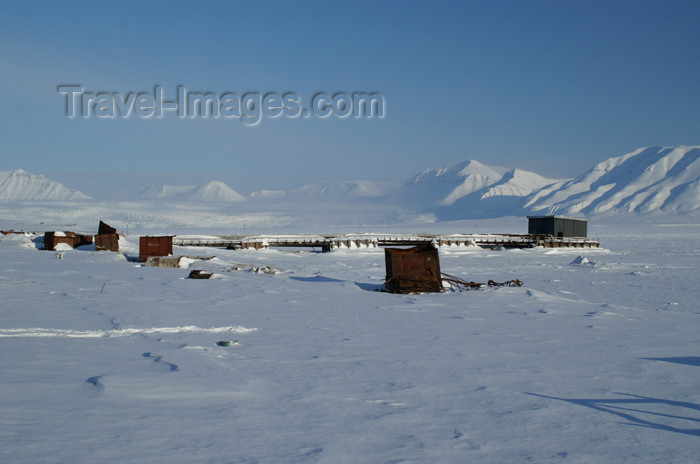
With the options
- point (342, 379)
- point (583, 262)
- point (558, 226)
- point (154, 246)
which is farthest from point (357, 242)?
point (342, 379)

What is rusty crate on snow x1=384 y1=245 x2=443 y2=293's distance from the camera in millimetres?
16594

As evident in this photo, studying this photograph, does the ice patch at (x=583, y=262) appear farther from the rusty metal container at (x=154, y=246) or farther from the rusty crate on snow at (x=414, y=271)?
the rusty metal container at (x=154, y=246)

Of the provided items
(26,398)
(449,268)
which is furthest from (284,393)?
(449,268)

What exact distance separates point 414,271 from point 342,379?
31.4ft

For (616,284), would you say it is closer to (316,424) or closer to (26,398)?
(316,424)

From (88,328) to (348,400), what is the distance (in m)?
5.73

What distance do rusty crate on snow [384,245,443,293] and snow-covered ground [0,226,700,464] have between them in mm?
1478

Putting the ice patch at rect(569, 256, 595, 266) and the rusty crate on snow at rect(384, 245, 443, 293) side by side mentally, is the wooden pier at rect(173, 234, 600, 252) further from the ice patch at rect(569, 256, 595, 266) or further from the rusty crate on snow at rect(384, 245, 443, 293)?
the rusty crate on snow at rect(384, 245, 443, 293)

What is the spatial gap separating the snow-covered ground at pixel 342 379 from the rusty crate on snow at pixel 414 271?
1478mm

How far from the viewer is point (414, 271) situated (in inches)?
658

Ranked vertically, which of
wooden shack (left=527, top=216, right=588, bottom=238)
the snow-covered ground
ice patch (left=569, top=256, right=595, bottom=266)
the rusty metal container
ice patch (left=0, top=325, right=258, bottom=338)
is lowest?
the snow-covered ground

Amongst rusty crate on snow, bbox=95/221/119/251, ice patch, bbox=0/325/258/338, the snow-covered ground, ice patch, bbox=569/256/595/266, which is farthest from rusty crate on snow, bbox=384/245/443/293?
rusty crate on snow, bbox=95/221/119/251

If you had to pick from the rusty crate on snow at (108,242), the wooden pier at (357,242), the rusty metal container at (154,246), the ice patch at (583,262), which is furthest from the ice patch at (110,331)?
the wooden pier at (357,242)

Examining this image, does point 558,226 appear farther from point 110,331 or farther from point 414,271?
point 110,331
